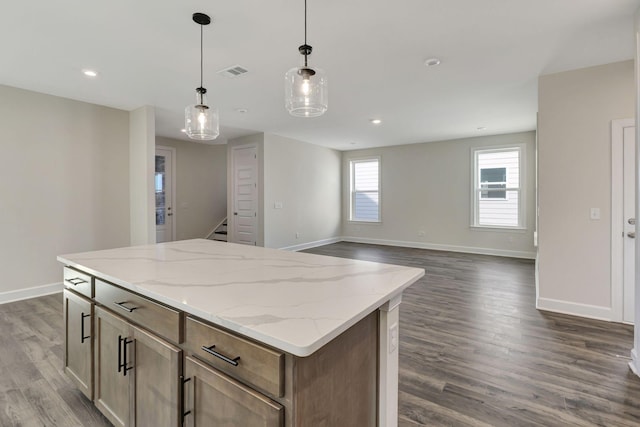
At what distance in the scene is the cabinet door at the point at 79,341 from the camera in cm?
171

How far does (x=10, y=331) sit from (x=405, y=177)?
23.8 ft

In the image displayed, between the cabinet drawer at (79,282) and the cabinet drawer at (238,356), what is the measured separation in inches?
37.5

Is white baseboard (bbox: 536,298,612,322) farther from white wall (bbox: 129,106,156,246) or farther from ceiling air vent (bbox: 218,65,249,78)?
white wall (bbox: 129,106,156,246)

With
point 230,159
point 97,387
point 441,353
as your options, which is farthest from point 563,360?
point 230,159

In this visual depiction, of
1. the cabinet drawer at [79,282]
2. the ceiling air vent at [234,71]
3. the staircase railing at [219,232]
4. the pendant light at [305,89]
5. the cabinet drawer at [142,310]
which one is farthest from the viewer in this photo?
the staircase railing at [219,232]

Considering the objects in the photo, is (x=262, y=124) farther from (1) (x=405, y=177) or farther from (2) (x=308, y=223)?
(1) (x=405, y=177)

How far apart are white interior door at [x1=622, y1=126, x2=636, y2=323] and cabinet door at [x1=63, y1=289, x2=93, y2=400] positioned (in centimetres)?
441

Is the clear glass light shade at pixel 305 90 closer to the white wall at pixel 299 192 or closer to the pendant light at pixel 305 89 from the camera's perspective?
the pendant light at pixel 305 89

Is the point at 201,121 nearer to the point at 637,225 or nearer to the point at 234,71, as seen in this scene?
the point at 234,71

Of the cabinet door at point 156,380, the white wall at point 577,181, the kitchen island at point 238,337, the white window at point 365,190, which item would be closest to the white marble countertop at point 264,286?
the kitchen island at point 238,337

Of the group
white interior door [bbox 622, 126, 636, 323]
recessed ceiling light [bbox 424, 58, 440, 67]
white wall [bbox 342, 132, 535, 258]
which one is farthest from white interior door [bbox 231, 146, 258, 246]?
white interior door [bbox 622, 126, 636, 323]

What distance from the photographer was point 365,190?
28.0 feet

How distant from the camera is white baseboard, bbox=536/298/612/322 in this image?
10.1 feet

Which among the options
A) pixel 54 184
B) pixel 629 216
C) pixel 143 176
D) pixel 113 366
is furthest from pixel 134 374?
pixel 629 216
